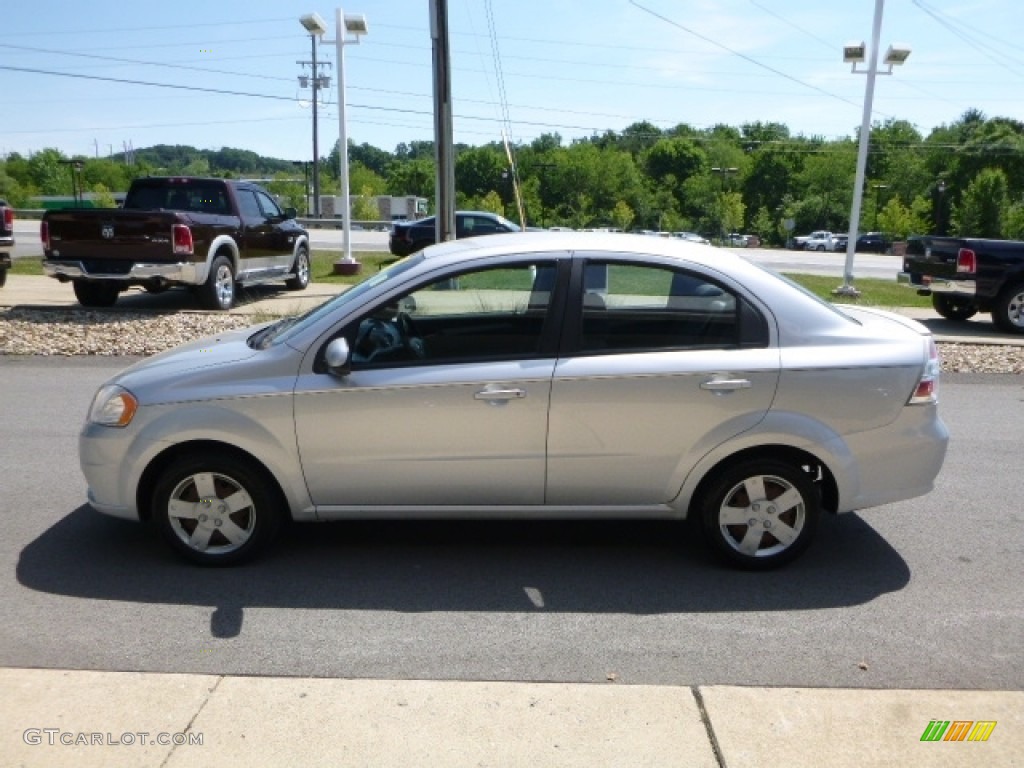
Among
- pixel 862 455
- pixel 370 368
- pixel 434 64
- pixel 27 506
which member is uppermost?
pixel 434 64

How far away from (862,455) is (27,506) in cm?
477

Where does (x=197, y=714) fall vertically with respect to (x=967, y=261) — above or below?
below

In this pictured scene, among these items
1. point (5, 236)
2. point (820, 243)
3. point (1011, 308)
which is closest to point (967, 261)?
point (1011, 308)

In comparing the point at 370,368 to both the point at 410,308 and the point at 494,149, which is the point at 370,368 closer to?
the point at 410,308

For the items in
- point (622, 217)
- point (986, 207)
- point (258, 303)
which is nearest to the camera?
point (258, 303)

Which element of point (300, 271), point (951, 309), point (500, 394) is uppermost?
point (500, 394)

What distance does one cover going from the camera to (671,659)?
3.75 m

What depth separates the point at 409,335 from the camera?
461 cm

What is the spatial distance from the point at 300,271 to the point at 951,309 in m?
11.5

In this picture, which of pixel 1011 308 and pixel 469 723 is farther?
pixel 1011 308

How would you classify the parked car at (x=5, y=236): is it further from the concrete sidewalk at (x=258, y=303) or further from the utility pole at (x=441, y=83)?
the utility pole at (x=441, y=83)

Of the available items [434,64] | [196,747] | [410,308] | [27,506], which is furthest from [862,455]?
[434,64]

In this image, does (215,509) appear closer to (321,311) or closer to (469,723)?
(321,311)

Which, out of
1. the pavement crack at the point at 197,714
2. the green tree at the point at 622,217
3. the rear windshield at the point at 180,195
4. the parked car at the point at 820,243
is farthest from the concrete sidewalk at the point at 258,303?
the green tree at the point at 622,217
